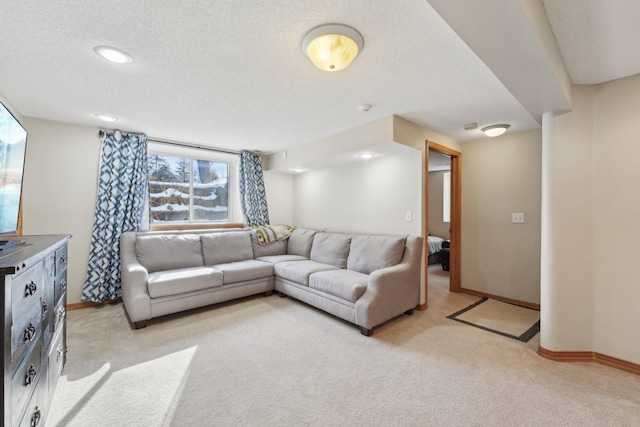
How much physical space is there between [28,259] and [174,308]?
2.14 meters

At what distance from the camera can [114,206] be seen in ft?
11.5

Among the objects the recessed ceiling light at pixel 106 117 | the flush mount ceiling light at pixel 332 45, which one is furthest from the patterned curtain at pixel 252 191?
the flush mount ceiling light at pixel 332 45

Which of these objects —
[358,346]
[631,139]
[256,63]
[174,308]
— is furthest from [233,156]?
[631,139]

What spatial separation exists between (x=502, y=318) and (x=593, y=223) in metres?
1.42

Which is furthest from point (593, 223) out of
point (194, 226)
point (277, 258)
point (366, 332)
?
point (194, 226)

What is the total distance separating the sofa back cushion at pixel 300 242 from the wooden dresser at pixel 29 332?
2.98m

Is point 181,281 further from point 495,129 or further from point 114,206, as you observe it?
point 495,129

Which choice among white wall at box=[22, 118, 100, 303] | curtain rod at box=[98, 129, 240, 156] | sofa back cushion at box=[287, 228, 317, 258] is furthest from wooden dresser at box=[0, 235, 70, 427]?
sofa back cushion at box=[287, 228, 317, 258]

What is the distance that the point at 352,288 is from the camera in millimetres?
2758

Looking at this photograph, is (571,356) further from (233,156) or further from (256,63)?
(233,156)

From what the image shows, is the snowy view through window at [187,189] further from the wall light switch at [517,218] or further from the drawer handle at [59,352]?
the wall light switch at [517,218]

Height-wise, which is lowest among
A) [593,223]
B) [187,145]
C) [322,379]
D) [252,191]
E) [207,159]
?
[322,379]

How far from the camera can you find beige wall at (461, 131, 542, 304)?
11.4ft

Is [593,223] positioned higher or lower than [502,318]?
A: higher
